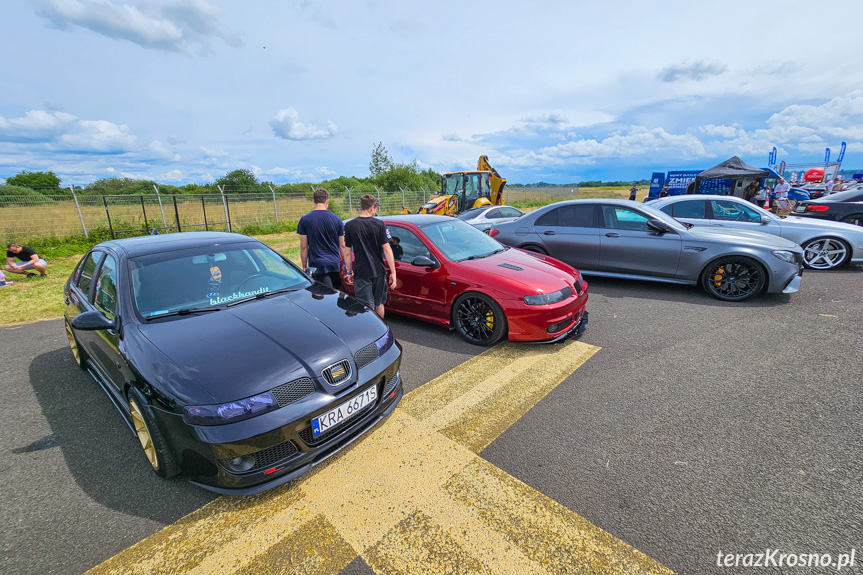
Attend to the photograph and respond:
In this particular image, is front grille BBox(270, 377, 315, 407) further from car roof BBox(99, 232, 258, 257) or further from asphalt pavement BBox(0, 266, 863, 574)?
car roof BBox(99, 232, 258, 257)

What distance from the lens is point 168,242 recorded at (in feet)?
10.6

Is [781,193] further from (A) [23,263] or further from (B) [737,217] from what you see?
(A) [23,263]

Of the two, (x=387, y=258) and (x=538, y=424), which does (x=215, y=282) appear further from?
(x=538, y=424)

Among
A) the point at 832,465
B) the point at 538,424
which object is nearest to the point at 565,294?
the point at 538,424

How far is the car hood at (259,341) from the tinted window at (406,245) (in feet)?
6.18

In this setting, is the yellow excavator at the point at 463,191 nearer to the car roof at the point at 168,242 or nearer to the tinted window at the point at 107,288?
the car roof at the point at 168,242

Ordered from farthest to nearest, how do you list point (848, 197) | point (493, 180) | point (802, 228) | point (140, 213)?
point (493, 180), point (140, 213), point (848, 197), point (802, 228)

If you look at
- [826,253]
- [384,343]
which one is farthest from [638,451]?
[826,253]

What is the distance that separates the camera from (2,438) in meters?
2.73

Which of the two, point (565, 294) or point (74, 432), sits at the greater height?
point (565, 294)

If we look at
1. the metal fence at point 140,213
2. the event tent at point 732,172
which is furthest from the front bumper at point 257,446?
the event tent at point 732,172

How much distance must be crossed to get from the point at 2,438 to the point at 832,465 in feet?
18.5

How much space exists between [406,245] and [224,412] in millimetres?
3213

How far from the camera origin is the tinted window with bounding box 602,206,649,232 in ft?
19.8
